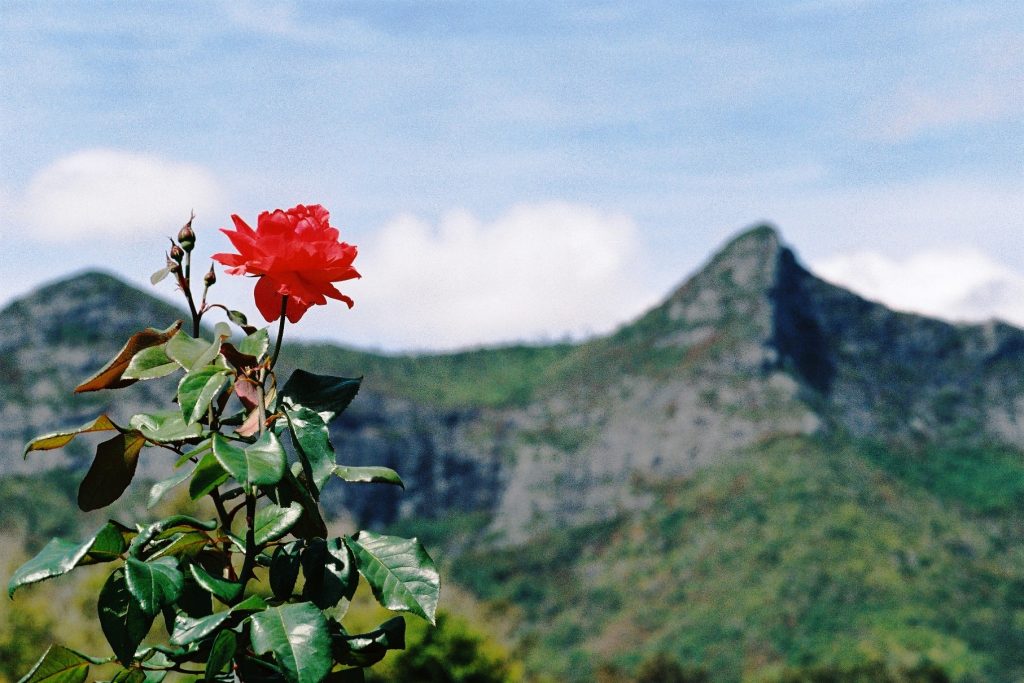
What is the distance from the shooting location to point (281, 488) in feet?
5.16

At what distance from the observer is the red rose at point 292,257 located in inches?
65.6

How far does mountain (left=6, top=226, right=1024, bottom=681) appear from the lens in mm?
33594

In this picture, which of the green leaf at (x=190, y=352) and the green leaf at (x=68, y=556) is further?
the green leaf at (x=190, y=352)

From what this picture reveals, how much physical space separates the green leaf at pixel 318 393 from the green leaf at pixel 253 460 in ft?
0.65

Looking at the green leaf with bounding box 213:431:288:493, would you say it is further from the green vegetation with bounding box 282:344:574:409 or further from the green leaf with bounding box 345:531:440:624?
the green vegetation with bounding box 282:344:574:409

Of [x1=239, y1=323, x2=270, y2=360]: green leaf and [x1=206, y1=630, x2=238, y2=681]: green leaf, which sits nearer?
[x1=206, y1=630, x2=238, y2=681]: green leaf

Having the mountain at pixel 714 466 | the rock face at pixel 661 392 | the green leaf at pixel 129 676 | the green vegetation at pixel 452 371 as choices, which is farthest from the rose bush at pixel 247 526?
the green vegetation at pixel 452 371

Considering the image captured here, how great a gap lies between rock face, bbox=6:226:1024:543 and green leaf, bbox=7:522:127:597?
42268mm

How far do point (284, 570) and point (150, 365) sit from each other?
364 millimetres

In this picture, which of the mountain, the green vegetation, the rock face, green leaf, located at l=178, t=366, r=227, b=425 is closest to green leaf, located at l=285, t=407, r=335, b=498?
green leaf, located at l=178, t=366, r=227, b=425

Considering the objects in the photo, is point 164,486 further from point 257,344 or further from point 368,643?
point 368,643

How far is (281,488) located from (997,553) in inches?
1641

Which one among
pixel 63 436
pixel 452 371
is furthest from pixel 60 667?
pixel 452 371

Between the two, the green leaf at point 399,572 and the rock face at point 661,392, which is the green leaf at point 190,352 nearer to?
the green leaf at point 399,572
